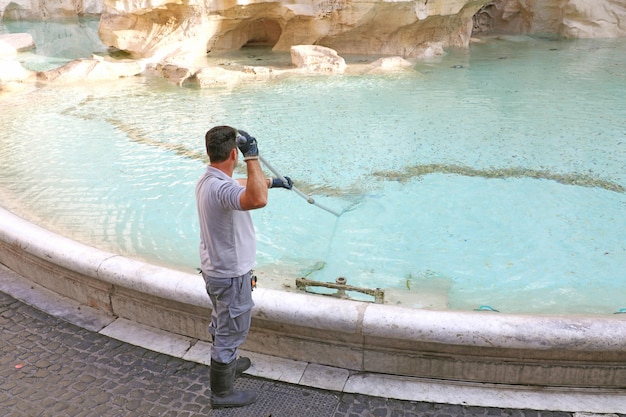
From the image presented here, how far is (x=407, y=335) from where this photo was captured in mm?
3100

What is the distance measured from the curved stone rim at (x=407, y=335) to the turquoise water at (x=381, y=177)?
84 cm

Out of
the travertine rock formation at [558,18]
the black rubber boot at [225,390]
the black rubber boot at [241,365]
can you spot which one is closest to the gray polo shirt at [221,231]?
the black rubber boot at [225,390]

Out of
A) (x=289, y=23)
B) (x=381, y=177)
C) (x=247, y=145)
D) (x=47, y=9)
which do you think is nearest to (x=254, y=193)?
(x=247, y=145)

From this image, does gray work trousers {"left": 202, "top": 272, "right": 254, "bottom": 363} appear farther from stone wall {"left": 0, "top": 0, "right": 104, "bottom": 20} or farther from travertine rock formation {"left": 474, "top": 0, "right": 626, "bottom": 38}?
stone wall {"left": 0, "top": 0, "right": 104, "bottom": 20}

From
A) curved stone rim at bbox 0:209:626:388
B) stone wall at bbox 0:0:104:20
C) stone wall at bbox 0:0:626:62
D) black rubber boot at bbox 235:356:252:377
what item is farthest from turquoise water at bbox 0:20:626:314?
stone wall at bbox 0:0:104:20

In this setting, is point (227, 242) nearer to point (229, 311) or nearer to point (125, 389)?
point (229, 311)

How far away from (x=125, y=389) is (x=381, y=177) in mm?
4217

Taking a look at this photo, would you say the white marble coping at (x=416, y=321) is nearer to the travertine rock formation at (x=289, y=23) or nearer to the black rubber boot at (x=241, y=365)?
the black rubber boot at (x=241, y=365)

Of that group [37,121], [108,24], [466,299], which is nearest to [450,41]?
[108,24]

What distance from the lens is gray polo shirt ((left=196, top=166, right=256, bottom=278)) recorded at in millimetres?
2768

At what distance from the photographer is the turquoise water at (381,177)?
15.5 feet

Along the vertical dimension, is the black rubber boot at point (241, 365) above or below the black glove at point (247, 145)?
below

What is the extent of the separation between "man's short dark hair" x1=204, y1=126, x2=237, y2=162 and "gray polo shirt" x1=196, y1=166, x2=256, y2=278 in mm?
88

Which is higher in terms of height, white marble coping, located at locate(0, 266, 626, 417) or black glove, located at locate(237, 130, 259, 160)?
black glove, located at locate(237, 130, 259, 160)
